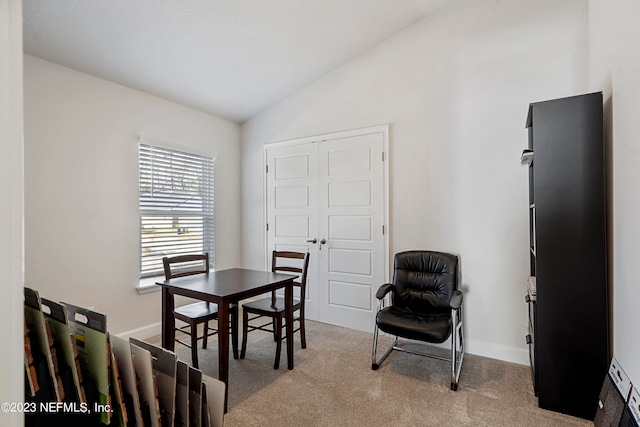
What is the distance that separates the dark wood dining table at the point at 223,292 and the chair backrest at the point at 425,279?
103 centimetres

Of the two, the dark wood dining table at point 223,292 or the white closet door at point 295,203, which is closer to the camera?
the dark wood dining table at point 223,292

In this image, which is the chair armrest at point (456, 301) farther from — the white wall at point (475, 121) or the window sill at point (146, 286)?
the window sill at point (146, 286)

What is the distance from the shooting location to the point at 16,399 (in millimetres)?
476

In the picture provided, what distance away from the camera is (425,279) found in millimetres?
2973

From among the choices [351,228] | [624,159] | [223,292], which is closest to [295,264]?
[351,228]

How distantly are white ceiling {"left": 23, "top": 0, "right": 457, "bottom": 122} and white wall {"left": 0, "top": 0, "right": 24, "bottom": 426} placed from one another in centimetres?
241

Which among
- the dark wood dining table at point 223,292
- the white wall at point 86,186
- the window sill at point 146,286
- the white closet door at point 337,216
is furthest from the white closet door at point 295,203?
the window sill at point 146,286

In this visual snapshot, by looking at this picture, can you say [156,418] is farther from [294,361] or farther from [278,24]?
[278,24]

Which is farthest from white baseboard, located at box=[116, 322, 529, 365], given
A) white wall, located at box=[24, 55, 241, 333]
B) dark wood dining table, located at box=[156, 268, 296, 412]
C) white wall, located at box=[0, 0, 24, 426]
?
white wall, located at box=[0, 0, 24, 426]

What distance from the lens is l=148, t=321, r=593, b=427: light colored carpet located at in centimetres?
204

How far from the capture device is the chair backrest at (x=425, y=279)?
286cm

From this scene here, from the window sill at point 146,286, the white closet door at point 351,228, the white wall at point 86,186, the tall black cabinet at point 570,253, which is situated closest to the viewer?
the tall black cabinet at point 570,253

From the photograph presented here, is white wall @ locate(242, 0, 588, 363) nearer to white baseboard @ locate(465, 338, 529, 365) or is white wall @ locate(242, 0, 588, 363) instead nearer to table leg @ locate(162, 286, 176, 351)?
white baseboard @ locate(465, 338, 529, 365)

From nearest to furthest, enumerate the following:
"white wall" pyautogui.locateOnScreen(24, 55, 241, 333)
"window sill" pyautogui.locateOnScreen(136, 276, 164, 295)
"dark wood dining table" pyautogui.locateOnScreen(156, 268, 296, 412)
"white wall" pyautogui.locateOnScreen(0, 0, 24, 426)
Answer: "white wall" pyautogui.locateOnScreen(0, 0, 24, 426) → "dark wood dining table" pyautogui.locateOnScreen(156, 268, 296, 412) → "white wall" pyautogui.locateOnScreen(24, 55, 241, 333) → "window sill" pyautogui.locateOnScreen(136, 276, 164, 295)
